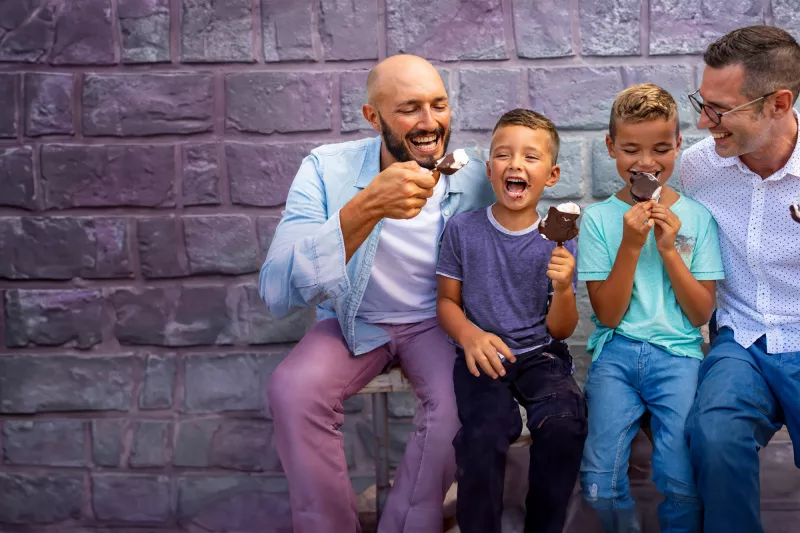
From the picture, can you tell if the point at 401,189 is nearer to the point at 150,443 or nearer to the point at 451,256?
the point at 451,256

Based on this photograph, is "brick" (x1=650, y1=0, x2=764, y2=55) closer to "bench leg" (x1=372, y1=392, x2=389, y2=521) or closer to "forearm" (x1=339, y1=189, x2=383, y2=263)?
"forearm" (x1=339, y1=189, x2=383, y2=263)

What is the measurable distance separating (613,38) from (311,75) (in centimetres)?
123

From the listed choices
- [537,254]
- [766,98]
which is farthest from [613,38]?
[537,254]

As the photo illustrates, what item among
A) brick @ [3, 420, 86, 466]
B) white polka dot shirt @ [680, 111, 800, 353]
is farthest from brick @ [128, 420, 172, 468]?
white polka dot shirt @ [680, 111, 800, 353]

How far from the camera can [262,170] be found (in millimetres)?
3447

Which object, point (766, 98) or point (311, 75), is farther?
point (311, 75)

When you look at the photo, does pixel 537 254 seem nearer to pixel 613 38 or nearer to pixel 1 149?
pixel 613 38

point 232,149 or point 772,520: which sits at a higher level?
point 232,149

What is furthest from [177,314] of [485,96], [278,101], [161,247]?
[485,96]

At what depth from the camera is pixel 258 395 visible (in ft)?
11.6

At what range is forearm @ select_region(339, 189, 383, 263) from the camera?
255 centimetres

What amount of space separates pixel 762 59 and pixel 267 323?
211cm

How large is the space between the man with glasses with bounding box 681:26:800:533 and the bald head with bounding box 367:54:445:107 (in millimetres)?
900

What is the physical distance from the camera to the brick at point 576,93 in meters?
3.39
